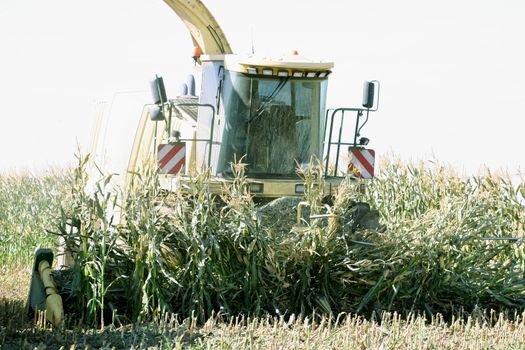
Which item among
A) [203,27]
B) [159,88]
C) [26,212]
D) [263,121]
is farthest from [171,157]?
[26,212]

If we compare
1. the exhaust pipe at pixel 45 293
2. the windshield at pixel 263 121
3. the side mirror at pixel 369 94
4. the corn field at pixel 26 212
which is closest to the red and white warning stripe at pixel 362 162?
the side mirror at pixel 369 94

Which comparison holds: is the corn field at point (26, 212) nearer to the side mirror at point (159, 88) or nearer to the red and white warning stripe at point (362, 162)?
the side mirror at point (159, 88)

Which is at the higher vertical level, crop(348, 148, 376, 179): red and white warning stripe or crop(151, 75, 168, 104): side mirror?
crop(151, 75, 168, 104): side mirror

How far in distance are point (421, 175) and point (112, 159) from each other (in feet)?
12.5

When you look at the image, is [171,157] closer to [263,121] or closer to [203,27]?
[263,121]

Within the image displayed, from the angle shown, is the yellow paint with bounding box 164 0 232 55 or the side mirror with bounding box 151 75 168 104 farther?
the yellow paint with bounding box 164 0 232 55

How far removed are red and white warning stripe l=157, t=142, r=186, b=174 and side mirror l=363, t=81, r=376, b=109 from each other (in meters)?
1.82

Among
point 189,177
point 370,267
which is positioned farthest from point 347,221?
point 189,177

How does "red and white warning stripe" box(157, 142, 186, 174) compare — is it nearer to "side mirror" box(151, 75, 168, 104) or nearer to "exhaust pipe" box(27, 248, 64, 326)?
"side mirror" box(151, 75, 168, 104)

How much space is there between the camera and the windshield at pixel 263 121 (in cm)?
877

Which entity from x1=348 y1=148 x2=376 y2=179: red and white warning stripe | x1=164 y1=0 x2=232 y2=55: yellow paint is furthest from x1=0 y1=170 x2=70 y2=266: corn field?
x1=348 y1=148 x2=376 y2=179: red and white warning stripe

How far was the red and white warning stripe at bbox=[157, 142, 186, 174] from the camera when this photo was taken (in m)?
8.49

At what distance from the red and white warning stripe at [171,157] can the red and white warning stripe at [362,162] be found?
1.79 metres

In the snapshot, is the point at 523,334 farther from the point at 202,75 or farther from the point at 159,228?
the point at 202,75
